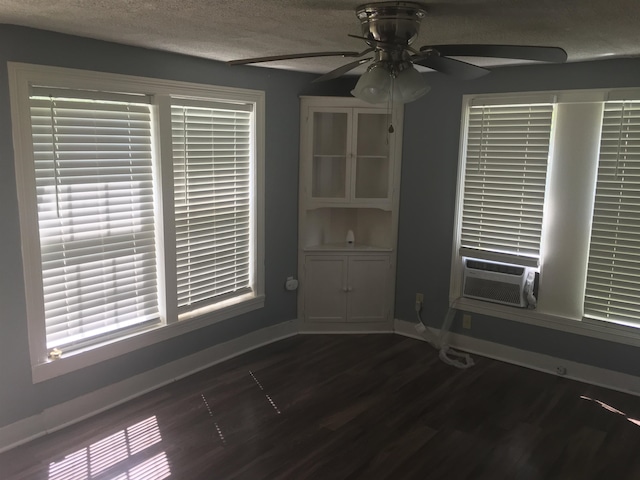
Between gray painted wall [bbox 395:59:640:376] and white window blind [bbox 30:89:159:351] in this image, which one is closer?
white window blind [bbox 30:89:159:351]

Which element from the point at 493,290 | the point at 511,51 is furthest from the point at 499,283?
the point at 511,51

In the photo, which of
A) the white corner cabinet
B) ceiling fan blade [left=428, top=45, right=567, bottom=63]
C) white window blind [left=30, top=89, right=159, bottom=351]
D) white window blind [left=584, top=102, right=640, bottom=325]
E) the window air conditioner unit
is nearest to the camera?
ceiling fan blade [left=428, top=45, right=567, bottom=63]

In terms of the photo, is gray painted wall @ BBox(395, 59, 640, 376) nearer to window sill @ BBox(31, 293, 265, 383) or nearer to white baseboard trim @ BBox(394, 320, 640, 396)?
white baseboard trim @ BBox(394, 320, 640, 396)

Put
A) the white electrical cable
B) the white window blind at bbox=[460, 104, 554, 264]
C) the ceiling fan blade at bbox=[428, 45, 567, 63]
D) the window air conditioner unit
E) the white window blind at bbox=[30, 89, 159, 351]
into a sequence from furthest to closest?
the white electrical cable < the window air conditioner unit < the white window blind at bbox=[460, 104, 554, 264] < the white window blind at bbox=[30, 89, 159, 351] < the ceiling fan blade at bbox=[428, 45, 567, 63]

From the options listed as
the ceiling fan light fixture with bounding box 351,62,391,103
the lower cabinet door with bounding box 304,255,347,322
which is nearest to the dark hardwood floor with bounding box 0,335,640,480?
the lower cabinet door with bounding box 304,255,347,322

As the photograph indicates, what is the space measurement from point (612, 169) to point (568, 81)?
2.36 feet

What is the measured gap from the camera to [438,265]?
4879 millimetres

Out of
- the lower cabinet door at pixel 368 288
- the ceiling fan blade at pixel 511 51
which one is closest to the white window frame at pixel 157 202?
the lower cabinet door at pixel 368 288

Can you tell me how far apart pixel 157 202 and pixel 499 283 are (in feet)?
9.02

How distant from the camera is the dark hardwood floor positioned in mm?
3068

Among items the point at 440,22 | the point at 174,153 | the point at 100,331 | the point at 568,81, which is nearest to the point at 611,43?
the point at 568,81

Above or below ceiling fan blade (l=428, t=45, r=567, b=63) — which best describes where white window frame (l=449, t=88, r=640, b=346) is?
below

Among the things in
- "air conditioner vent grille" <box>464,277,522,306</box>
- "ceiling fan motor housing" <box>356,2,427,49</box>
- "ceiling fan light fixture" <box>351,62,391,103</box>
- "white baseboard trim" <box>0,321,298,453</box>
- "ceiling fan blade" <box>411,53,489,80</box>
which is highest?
"ceiling fan motor housing" <box>356,2,427,49</box>

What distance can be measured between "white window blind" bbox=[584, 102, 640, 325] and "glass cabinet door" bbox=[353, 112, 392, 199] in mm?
1766
